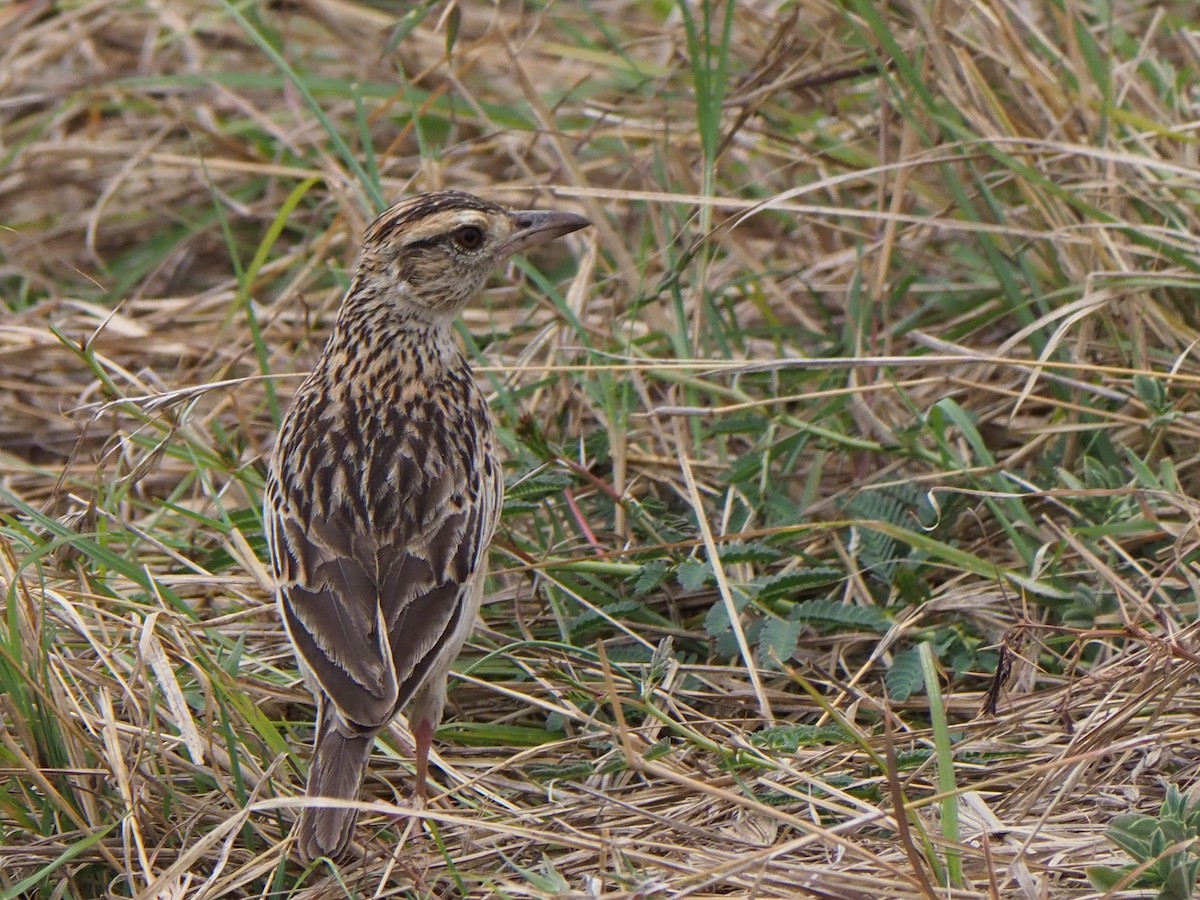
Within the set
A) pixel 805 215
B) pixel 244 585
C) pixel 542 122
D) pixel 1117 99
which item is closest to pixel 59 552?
pixel 244 585

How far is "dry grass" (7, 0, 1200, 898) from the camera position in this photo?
4.33 metres

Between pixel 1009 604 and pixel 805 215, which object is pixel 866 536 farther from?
pixel 805 215

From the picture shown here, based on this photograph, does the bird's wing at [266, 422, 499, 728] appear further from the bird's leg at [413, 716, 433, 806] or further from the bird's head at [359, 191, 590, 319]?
the bird's head at [359, 191, 590, 319]

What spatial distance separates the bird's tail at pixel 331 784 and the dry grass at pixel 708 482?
107 millimetres

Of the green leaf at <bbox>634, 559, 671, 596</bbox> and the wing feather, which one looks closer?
the wing feather

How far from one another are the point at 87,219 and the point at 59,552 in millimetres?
3347

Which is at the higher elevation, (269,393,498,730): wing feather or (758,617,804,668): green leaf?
(269,393,498,730): wing feather

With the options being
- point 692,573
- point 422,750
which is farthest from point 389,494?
point 692,573

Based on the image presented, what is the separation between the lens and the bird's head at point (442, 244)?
5.59 metres

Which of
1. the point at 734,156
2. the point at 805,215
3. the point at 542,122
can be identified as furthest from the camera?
the point at 734,156

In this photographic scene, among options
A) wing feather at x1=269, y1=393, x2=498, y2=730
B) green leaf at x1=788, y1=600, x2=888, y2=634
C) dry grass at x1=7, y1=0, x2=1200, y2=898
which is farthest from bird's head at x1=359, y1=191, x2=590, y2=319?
green leaf at x1=788, y1=600, x2=888, y2=634

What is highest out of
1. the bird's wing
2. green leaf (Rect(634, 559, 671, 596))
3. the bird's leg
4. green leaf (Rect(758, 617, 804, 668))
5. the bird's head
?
the bird's head

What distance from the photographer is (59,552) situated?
5.13m

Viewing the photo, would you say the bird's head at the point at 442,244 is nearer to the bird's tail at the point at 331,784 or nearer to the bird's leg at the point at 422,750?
the bird's leg at the point at 422,750
